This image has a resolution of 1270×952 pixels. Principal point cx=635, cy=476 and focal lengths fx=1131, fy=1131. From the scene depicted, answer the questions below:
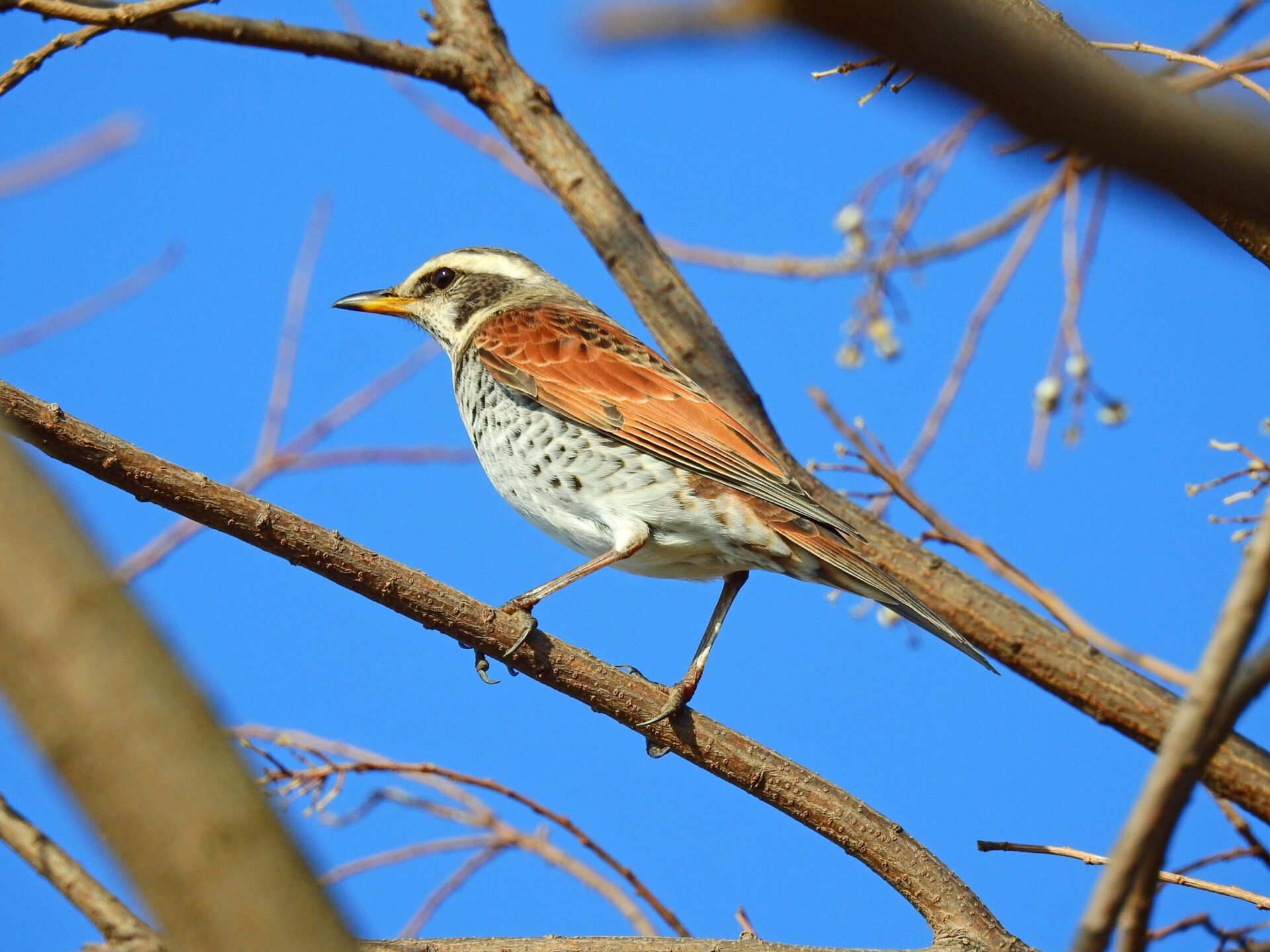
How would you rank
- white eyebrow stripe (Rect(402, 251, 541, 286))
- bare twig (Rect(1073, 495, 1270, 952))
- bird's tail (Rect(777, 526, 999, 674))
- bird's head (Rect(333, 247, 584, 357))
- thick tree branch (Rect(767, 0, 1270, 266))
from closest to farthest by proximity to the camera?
thick tree branch (Rect(767, 0, 1270, 266)) → bare twig (Rect(1073, 495, 1270, 952)) → bird's tail (Rect(777, 526, 999, 674)) → bird's head (Rect(333, 247, 584, 357)) → white eyebrow stripe (Rect(402, 251, 541, 286))

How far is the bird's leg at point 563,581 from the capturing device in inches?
143

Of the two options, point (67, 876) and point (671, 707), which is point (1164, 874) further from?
point (67, 876)

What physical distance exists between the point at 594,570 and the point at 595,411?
0.78 meters

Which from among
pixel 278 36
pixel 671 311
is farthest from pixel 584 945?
pixel 278 36

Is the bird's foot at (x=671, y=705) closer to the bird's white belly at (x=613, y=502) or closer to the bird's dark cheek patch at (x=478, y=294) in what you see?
the bird's white belly at (x=613, y=502)

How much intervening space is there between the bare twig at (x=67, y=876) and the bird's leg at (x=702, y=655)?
2.03m

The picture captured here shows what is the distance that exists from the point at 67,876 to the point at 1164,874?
2.58 m

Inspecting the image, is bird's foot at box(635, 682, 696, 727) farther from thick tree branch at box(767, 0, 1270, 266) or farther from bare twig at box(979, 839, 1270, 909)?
thick tree branch at box(767, 0, 1270, 266)

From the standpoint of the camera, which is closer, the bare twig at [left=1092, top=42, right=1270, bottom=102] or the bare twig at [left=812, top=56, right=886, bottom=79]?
the bare twig at [left=812, top=56, right=886, bottom=79]

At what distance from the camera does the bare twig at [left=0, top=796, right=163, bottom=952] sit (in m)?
1.96

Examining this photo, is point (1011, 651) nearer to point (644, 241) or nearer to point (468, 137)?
point (644, 241)

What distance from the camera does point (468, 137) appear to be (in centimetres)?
562

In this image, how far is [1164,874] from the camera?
9.66 feet

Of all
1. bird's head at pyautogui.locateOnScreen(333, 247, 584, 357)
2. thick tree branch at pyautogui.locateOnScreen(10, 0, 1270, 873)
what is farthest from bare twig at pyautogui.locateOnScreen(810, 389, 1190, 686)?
bird's head at pyautogui.locateOnScreen(333, 247, 584, 357)
